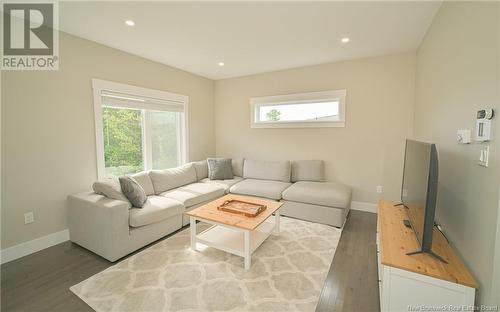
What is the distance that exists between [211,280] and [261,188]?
1847 millimetres

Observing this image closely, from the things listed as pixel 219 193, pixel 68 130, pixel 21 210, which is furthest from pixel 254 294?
pixel 68 130

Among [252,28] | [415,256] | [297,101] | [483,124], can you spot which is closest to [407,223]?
[415,256]

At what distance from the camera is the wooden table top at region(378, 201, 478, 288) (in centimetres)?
131

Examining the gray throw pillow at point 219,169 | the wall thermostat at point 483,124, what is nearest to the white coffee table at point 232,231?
the gray throw pillow at point 219,169

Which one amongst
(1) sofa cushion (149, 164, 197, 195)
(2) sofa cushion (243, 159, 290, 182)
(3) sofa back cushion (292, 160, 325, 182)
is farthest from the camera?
(2) sofa cushion (243, 159, 290, 182)

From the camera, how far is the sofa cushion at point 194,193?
125 inches

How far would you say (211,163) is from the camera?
436cm

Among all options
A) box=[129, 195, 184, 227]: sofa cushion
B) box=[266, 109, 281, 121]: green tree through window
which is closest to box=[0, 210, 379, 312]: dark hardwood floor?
box=[129, 195, 184, 227]: sofa cushion

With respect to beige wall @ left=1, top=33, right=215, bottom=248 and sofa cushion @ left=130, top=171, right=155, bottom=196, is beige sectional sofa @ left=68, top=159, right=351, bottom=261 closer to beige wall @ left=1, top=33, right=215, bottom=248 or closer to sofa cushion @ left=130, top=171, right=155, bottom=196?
sofa cushion @ left=130, top=171, right=155, bottom=196

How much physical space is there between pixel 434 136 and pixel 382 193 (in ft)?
5.42

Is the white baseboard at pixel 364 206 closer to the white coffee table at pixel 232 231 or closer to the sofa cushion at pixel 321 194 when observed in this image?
the sofa cushion at pixel 321 194

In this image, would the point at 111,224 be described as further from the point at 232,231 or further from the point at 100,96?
the point at 100,96

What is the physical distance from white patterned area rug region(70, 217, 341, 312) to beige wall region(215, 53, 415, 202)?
1614mm

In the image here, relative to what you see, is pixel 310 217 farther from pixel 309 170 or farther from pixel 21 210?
pixel 21 210
